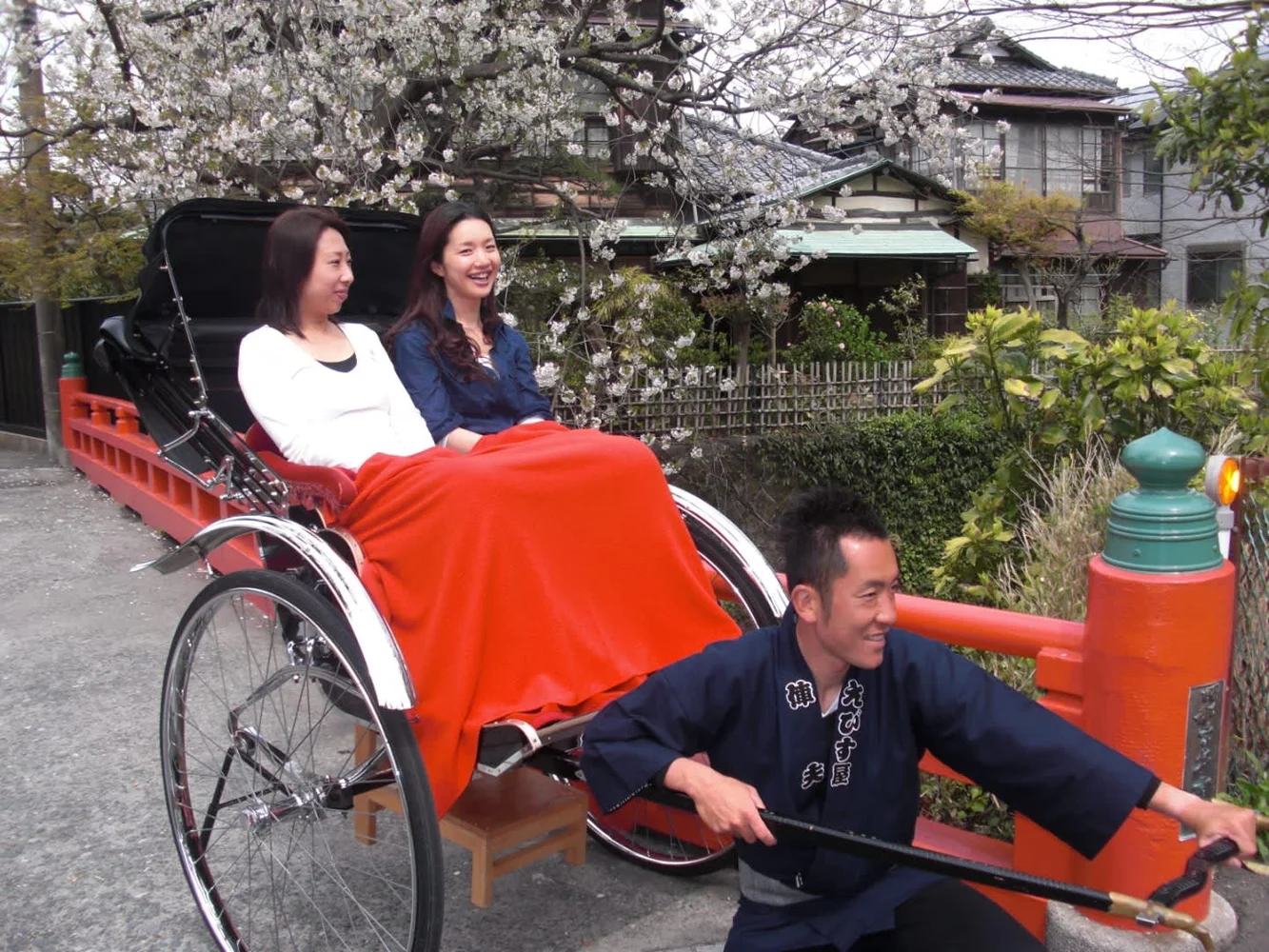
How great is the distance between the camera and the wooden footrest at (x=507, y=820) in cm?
261

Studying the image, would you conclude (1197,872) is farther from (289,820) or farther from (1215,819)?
(289,820)

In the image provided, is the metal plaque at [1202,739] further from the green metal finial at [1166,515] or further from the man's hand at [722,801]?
the man's hand at [722,801]

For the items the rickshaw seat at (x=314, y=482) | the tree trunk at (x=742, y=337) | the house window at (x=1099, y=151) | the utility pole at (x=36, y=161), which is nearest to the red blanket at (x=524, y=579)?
the rickshaw seat at (x=314, y=482)

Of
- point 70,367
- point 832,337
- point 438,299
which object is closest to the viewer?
point 438,299

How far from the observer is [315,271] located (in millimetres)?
3088

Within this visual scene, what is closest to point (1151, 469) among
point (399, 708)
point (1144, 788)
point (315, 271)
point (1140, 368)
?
point (1144, 788)

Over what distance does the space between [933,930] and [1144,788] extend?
0.42 meters

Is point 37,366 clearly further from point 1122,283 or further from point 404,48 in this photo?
point 1122,283

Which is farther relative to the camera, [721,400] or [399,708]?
[721,400]

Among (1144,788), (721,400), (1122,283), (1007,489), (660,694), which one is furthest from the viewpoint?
(1122,283)

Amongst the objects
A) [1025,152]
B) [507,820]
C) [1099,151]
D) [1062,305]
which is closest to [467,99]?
[507,820]

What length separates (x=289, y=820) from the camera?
110 inches

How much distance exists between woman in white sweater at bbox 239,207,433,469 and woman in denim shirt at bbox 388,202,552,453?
0.07m

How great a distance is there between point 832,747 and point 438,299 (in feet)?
6.74
